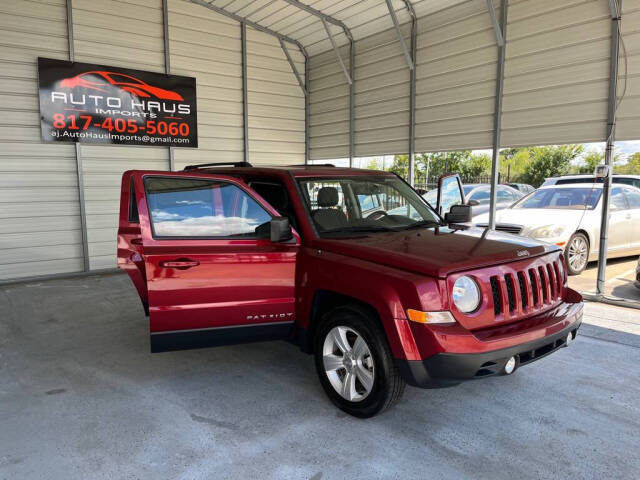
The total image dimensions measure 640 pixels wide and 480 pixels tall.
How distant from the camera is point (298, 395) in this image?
3.46 meters

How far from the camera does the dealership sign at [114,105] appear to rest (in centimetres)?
749

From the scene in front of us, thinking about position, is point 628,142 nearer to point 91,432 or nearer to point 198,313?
point 198,313

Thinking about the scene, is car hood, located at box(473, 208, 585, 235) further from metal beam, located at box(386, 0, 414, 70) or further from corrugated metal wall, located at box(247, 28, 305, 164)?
corrugated metal wall, located at box(247, 28, 305, 164)

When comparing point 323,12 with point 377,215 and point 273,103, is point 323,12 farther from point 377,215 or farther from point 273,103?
point 377,215

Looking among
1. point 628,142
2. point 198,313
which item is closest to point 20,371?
point 198,313

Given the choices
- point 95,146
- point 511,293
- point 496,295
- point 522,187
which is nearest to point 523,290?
point 511,293

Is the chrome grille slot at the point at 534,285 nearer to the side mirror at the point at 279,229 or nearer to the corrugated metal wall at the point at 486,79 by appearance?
the side mirror at the point at 279,229

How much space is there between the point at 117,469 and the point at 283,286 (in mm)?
1539

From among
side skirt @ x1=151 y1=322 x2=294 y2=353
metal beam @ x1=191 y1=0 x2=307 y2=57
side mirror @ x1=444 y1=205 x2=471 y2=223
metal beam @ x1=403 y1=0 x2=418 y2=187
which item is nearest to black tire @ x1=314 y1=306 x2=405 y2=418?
side skirt @ x1=151 y1=322 x2=294 y2=353

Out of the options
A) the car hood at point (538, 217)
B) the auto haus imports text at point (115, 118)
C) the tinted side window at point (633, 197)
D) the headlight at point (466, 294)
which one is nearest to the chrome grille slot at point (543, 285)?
the headlight at point (466, 294)

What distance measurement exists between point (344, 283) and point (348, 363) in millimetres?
→ 540

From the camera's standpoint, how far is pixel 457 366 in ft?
8.54

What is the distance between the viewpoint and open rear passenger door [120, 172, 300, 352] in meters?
3.21

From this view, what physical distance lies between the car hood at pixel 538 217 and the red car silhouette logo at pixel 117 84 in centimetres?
597
